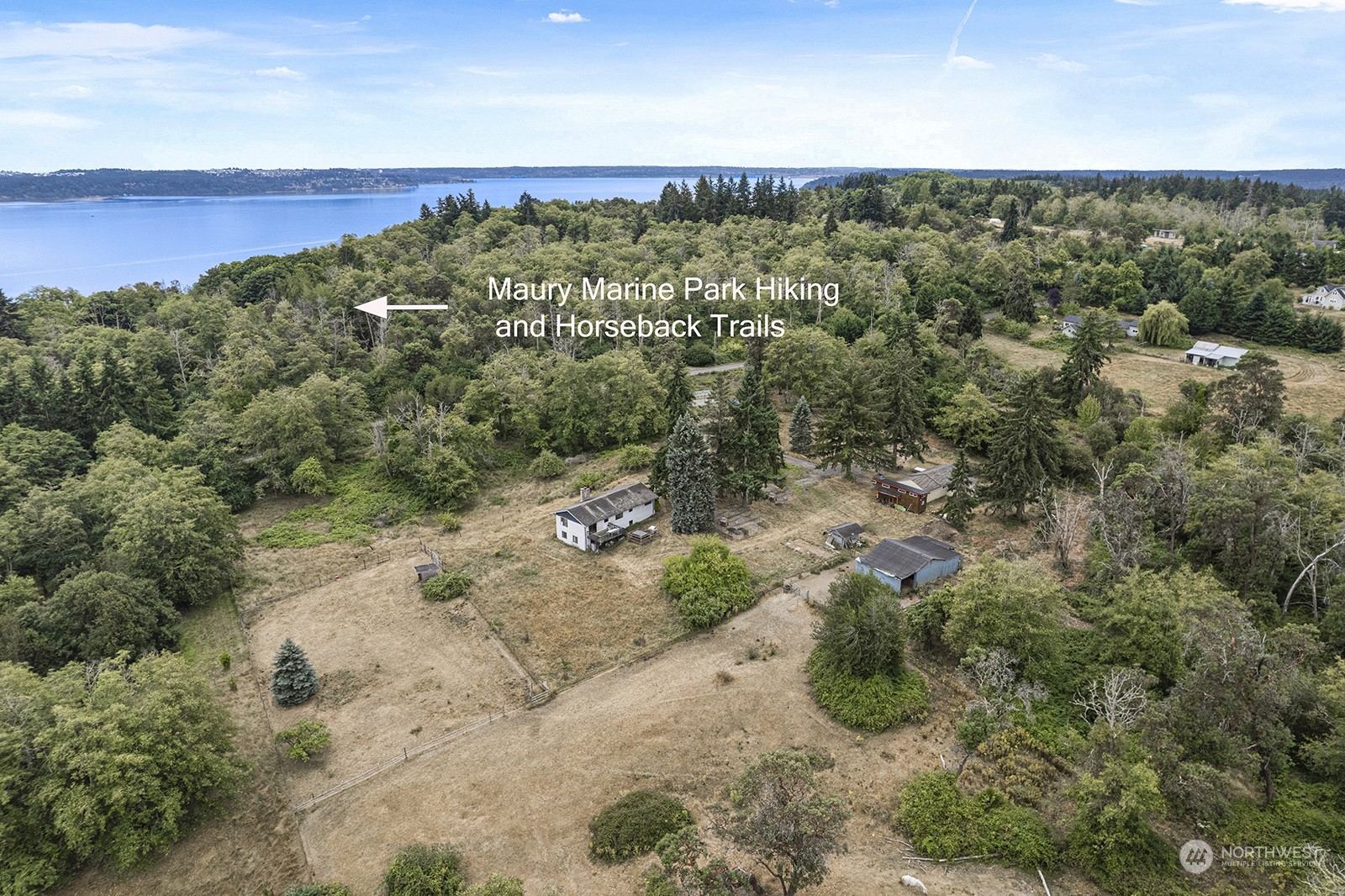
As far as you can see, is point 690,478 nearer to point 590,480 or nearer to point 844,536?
point 844,536

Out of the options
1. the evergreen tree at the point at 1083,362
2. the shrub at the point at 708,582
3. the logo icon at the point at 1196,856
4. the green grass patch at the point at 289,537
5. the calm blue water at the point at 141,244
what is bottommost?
the green grass patch at the point at 289,537

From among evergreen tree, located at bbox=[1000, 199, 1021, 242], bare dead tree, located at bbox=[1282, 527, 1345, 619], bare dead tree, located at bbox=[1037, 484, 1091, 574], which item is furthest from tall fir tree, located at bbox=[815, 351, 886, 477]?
evergreen tree, located at bbox=[1000, 199, 1021, 242]

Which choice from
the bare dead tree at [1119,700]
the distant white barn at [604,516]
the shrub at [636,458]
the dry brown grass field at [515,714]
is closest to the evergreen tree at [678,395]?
the shrub at [636,458]

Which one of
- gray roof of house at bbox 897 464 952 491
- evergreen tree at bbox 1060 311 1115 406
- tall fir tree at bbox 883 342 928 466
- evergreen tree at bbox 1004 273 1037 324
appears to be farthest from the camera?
evergreen tree at bbox 1004 273 1037 324

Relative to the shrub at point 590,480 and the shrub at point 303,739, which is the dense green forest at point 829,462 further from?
the shrub at point 590,480

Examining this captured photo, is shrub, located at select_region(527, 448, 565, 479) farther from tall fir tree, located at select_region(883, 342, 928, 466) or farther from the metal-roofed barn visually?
tall fir tree, located at select_region(883, 342, 928, 466)
